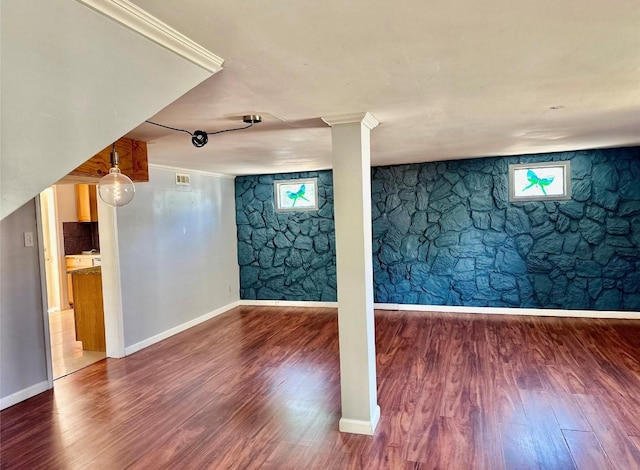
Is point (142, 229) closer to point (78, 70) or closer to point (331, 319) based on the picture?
point (331, 319)

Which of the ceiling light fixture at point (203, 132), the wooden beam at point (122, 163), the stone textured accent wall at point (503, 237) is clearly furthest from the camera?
the stone textured accent wall at point (503, 237)

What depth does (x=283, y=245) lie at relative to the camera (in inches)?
264

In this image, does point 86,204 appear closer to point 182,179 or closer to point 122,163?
point 182,179

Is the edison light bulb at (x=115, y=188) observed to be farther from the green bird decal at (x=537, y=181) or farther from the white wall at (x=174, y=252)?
the green bird decal at (x=537, y=181)

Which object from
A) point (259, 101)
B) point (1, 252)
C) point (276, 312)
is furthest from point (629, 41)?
point (276, 312)

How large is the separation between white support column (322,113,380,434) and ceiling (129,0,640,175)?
22cm

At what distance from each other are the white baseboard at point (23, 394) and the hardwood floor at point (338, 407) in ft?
0.28

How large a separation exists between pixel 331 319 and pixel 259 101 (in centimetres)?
407

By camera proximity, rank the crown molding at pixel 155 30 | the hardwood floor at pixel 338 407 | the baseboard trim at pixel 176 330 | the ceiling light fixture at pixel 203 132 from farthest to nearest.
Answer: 1. the baseboard trim at pixel 176 330
2. the ceiling light fixture at pixel 203 132
3. the hardwood floor at pixel 338 407
4. the crown molding at pixel 155 30

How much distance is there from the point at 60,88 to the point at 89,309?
4.34m

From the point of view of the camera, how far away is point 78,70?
112 cm

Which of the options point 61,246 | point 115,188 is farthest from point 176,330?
point 115,188

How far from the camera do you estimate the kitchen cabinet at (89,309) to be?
4.67m

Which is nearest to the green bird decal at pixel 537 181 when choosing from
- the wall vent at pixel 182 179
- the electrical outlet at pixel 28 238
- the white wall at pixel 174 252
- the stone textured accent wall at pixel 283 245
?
the stone textured accent wall at pixel 283 245
